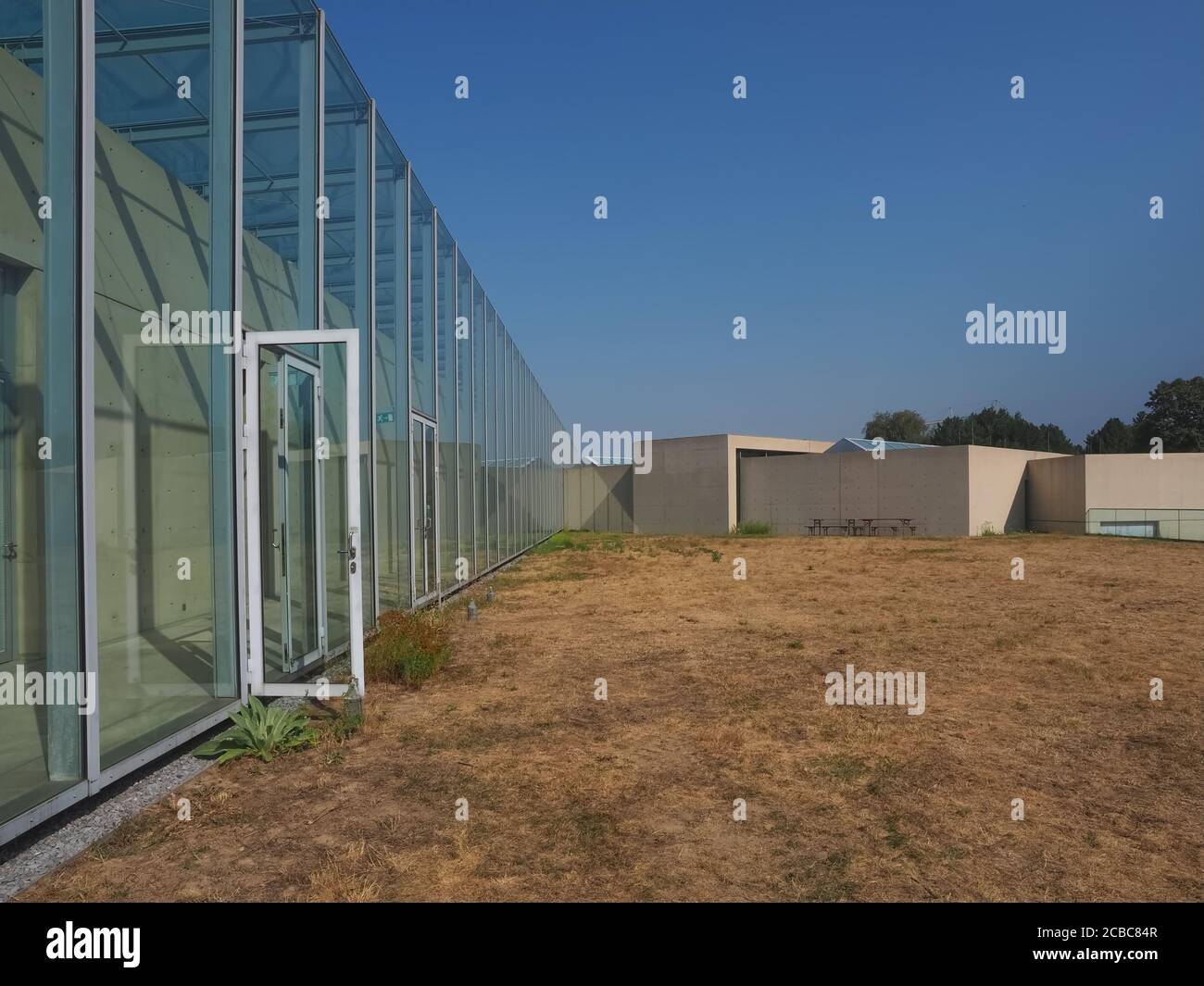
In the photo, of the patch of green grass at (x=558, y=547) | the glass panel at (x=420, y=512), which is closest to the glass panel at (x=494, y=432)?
the glass panel at (x=420, y=512)

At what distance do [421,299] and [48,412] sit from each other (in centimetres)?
746

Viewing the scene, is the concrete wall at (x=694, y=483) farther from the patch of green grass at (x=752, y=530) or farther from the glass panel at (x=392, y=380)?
the glass panel at (x=392, y=380)

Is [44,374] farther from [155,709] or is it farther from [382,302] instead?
[382,302]

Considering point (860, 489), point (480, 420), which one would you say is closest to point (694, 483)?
point (860, 489)

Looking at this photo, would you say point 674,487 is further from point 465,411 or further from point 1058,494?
point 465,411

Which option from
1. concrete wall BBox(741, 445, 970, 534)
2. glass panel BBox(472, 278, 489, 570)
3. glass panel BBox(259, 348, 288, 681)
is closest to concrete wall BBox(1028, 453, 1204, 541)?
concrete wall BBox(741, 445, 970, 534)

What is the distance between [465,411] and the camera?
44.9 feet

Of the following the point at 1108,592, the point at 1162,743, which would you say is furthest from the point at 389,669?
the point at 1108,592

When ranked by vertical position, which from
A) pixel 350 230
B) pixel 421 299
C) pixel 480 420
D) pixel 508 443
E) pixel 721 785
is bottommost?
pixel 721 785

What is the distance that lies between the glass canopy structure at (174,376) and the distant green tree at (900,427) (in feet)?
271

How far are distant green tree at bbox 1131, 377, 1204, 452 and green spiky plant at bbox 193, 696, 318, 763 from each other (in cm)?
7348

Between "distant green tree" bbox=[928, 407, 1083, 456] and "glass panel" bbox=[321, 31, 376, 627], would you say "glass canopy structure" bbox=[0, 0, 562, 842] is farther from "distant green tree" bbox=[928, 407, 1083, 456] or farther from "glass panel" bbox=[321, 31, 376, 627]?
"distant green tree" bbox=[928, 407, 1083, 456]

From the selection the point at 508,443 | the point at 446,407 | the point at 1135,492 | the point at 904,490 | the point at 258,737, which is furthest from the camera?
the point at 904,490

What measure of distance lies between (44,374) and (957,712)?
619 centimetres
